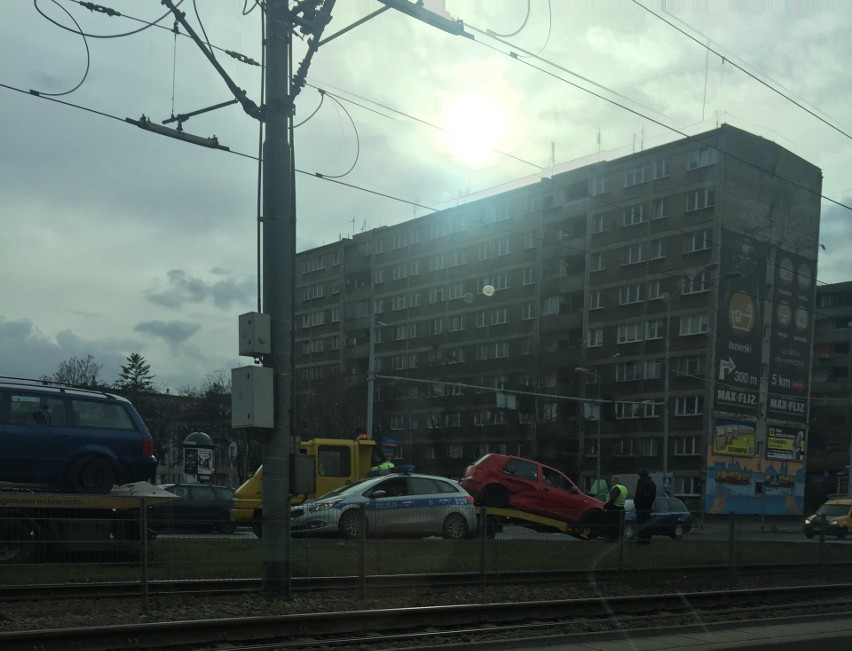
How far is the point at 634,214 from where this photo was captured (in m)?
65.6

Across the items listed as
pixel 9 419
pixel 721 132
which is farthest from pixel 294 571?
pixel 721 132

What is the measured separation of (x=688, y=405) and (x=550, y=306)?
13584 mm

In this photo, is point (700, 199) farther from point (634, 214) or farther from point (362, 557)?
point (362, 557)

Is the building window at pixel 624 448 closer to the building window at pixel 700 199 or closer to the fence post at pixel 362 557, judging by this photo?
the building window at pixel 700 199

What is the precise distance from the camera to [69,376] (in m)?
74.7

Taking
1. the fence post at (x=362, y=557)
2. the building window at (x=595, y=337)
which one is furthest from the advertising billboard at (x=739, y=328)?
the fence post at (x=362, y=557)

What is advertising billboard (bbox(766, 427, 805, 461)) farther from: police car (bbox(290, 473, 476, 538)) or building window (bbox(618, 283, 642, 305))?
police car (bbox(290, 473, 476, 538))

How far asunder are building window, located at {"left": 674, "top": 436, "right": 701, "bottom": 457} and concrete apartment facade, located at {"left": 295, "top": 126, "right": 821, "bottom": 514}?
0.45ft

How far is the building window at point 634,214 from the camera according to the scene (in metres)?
65.6

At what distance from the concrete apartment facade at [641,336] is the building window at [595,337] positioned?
0.09m

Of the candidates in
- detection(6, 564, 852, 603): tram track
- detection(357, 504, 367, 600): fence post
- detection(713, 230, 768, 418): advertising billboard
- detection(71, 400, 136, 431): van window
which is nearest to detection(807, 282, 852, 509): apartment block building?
detection(713, 230, 768, 418): advertising billboard

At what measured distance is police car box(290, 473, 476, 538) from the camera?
14.7m

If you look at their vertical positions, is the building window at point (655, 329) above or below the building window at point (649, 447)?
above

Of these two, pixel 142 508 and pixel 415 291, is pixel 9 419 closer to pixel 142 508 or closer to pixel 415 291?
pixel 142 508
